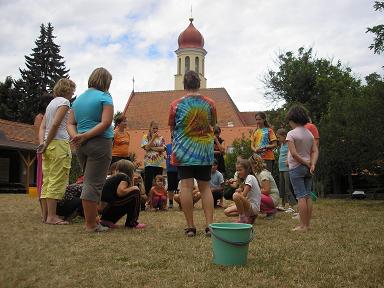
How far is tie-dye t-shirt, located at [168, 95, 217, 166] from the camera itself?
478 cm

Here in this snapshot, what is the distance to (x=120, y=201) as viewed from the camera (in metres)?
5.48

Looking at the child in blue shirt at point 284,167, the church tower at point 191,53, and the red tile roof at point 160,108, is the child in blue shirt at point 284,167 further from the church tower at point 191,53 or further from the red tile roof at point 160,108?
the church tower at point 191,53

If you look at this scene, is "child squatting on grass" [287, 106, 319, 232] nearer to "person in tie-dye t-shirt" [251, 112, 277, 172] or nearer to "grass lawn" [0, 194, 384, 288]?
"grass lawn" [0, 194, 384, 288]

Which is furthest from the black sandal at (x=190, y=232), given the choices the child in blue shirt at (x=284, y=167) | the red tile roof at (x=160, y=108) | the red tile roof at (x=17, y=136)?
the red tile roof at (x=160, y=108)

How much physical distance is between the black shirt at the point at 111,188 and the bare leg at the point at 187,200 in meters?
1.02

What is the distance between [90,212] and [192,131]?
4.72 feet

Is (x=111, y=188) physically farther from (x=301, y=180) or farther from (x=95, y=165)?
(x=301, y=180)

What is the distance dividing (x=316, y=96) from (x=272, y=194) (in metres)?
23.5

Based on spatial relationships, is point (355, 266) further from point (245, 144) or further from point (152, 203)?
point (245, 144)

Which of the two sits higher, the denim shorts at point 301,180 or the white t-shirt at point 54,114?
the white t-shirt at point 54,114

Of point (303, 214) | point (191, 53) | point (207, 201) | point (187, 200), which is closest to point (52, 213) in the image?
point (187, 200)

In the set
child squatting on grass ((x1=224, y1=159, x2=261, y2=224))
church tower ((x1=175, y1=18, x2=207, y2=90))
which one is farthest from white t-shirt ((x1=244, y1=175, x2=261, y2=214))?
church tower ((x1=175, y1=18, x2=207, y2=90))

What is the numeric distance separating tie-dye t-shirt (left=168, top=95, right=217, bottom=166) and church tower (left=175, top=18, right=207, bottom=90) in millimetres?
63384

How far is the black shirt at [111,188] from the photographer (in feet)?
18.1
